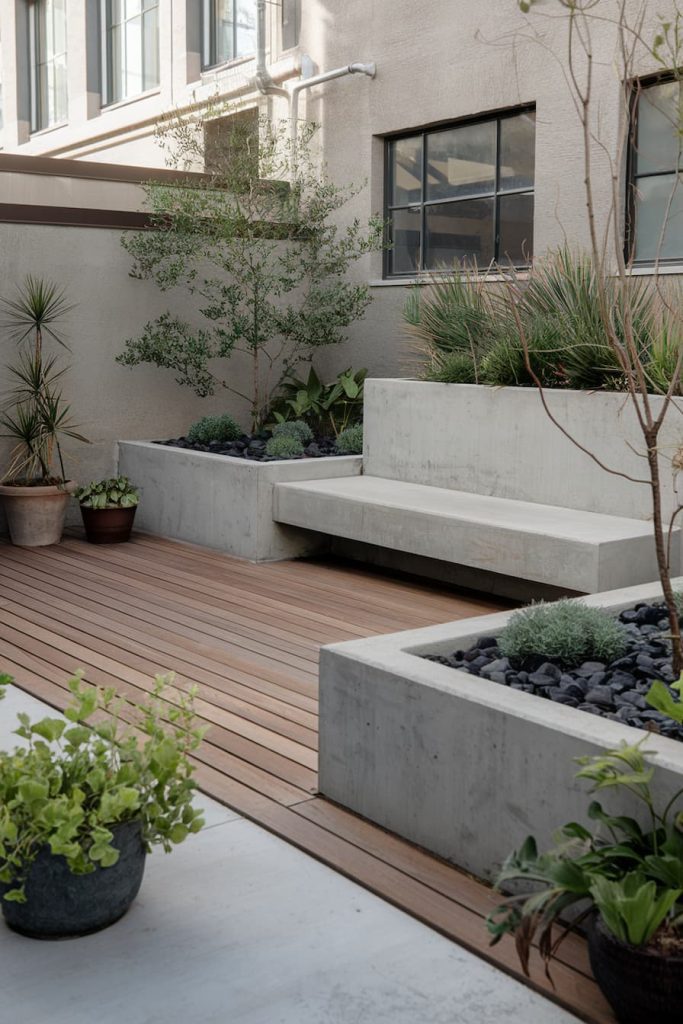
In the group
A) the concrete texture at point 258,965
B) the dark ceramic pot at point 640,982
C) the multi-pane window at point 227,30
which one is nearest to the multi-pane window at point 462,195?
the multi-pane window at point 227,30

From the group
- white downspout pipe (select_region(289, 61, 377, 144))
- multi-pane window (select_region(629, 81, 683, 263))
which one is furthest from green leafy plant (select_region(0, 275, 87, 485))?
multi-pane window (select_region(629, 81, 683, 263))

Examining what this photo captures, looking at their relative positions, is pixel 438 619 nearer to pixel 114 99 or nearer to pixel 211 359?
pixel 211 359

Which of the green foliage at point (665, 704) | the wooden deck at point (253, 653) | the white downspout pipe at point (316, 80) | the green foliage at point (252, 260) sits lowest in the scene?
the wooden deck at point (253, 653)

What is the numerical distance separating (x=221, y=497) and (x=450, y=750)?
4351 millimetres

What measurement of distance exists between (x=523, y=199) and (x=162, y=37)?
17.7 feet

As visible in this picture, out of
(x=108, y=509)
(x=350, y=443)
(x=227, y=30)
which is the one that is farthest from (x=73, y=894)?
(x=227, y=30)

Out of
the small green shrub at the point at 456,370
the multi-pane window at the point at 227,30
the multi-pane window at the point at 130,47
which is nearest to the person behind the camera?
the small green shrub at the point at 456,370

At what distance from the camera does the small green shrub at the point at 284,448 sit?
713 centimetres

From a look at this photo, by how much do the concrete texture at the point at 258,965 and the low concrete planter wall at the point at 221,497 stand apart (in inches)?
158

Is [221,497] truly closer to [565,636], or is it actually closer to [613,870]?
[565,636]

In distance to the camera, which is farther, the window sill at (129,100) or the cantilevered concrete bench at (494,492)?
the window sill at (129,100)

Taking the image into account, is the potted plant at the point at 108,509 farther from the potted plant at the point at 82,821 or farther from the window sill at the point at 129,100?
the window sill at the point at 129,100

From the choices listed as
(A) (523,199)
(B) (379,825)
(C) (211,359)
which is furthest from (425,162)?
(B) (379,825)

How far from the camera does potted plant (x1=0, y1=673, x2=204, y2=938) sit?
2.22m
